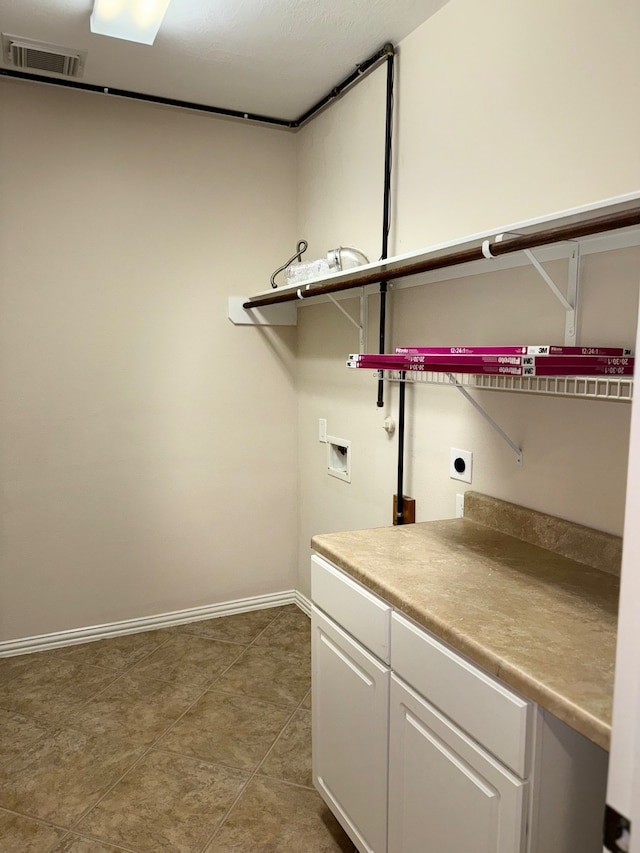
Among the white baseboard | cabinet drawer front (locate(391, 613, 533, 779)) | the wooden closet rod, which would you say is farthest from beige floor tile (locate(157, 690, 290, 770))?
the wooden closet rod

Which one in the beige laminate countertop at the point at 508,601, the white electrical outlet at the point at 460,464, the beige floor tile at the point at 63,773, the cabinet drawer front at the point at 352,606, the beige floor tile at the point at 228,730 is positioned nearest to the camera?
the beige laminate countertop at the point at 508,601

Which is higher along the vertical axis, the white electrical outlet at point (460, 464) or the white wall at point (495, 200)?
the white wall at point (495, 200)

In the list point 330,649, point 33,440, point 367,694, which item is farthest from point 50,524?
point 367,694

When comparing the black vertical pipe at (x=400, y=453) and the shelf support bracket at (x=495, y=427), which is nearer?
the shelf support bracket at (x=495, y=427)

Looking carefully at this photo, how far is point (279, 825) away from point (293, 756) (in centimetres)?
33

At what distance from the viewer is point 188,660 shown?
9.75 ft

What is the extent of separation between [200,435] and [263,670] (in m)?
1.19

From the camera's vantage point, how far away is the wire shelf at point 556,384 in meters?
1.40

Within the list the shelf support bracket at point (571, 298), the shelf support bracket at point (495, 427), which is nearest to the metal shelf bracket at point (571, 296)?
the shelf support bracket at point (571, 298)

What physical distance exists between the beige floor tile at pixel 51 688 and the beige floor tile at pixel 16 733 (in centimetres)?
4

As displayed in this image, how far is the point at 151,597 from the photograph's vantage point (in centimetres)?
328

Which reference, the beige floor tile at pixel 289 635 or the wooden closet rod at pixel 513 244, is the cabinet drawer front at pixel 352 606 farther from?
the beige floor tile at pixel 289 635

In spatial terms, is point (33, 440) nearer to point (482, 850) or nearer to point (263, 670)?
point (263, 670)

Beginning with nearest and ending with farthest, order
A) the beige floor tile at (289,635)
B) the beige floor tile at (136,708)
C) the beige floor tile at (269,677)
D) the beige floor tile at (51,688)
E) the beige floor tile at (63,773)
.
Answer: the beige floor tile at (63,773) → the beige floor tile at (136,708) → the beige floor tile at (51,688) → the beige floor tile at (269,677) → the beige floor tile at (289,635)
